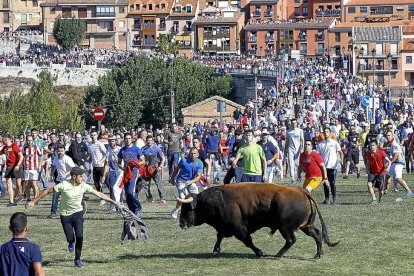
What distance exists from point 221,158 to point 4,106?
62.6 m

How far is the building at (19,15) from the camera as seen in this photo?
493 ft

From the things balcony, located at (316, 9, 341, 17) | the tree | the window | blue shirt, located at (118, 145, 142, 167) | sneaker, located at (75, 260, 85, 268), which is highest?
the window

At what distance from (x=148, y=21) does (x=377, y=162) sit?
116765 millimetres

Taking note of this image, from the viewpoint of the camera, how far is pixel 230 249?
60.6ft

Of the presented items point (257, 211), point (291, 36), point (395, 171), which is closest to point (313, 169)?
point (395, 171)

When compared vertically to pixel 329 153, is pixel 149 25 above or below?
above

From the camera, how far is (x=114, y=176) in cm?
2484

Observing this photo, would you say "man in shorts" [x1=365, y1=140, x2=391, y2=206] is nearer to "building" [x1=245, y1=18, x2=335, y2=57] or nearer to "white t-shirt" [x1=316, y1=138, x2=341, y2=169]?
"white t-shirt" [x1=316, y1=138, x2=341, y2=169]

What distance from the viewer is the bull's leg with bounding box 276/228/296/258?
17.0 metres

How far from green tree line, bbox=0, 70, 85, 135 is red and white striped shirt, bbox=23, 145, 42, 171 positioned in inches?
2301

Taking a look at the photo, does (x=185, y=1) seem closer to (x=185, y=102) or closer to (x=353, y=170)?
(x=185, y=102)

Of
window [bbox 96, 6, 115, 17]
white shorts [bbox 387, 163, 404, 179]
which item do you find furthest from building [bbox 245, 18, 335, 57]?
white shorts [bbox 387, 163, 404, 179]

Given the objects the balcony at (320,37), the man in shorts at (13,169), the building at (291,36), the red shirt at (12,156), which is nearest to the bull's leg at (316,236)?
the man in shorts at (13,169)

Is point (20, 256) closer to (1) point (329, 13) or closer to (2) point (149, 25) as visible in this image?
(2) point (149, 25)
